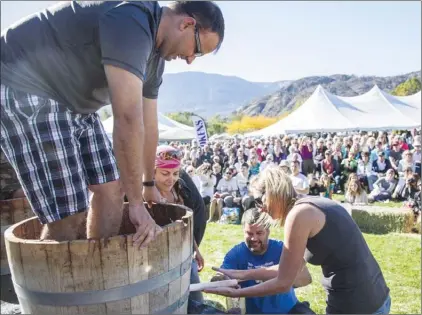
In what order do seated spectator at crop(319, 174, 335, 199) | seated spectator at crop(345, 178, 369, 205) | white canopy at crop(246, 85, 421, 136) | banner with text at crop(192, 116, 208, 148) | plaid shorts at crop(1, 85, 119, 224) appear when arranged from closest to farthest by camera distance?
plaid shorts at crop(1, 85, 119, 224) → seated spectator at crop(345, 178, 369, 205) → seated spectator at crop(319, 174, 335, 199) → banner with text at crop(192, 116, 208, 148) → white canopy at crop(246, 85, 421, 136)

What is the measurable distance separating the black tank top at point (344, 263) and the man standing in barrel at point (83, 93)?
3.59ft

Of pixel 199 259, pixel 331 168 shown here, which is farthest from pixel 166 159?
pixel 331 168

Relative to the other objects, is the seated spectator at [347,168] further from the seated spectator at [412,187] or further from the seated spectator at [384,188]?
the seated spectator at [412,187]

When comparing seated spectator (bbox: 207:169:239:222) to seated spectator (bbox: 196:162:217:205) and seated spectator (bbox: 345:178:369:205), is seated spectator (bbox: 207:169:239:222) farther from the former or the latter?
seated spectator (bbox: 345:178:369:205)

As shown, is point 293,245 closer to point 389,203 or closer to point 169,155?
point 169,155

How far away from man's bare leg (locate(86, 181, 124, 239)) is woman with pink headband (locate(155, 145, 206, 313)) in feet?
4.12

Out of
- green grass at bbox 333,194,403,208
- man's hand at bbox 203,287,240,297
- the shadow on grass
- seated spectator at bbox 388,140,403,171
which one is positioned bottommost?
green grass at bbox 333,194,403,208

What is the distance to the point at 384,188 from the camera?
37.8ft

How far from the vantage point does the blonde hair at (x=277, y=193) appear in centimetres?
250

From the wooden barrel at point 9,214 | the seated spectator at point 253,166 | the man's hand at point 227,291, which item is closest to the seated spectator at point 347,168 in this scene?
the seated spectator at point 253,166

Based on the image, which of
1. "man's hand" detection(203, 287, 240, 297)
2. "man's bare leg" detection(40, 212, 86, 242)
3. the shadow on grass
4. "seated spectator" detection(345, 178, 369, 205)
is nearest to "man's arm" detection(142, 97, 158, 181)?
"man's bare leg" detection(40, 212, 86, 242)

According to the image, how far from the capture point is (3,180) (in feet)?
9.64

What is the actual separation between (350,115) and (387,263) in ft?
48.3

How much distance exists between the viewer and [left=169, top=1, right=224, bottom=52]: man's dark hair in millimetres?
1791
